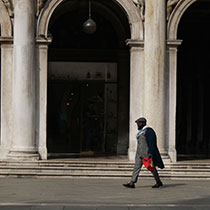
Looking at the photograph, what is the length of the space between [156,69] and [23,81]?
3.54 m

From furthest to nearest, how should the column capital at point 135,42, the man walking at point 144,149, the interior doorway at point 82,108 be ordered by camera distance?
the interior doorway at point 82,108 → the column capital at point 135,42 → the man walking at point 144,149

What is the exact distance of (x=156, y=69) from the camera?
55.7ft

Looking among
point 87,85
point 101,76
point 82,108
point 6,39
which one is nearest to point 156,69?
point 6,39

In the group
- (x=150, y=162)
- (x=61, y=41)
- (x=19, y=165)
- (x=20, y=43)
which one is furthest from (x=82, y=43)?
(x=150, y=162)

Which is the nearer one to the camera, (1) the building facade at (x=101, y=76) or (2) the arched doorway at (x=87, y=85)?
(1) the building facade at (x=101, y=76)

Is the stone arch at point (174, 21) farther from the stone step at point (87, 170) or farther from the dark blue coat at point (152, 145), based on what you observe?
the dark blue coat at point (152, 145)

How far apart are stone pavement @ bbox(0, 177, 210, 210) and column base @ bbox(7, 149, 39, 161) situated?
3.54ft

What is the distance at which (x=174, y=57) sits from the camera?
17297 millimetres

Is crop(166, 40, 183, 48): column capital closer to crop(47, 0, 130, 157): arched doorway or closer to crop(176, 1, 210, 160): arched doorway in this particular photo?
crop(47, 0, 130, 157): arched doorway

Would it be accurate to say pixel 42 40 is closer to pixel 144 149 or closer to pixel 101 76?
pixel 101 76

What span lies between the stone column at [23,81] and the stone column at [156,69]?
3076mm

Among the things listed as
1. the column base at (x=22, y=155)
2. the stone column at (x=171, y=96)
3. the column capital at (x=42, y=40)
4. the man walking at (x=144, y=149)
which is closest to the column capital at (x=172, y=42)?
the stone column at (x=171, y=96)

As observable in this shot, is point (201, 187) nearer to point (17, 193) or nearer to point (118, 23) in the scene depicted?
point (17, 193)

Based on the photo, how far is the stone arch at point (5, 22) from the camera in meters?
17.0
